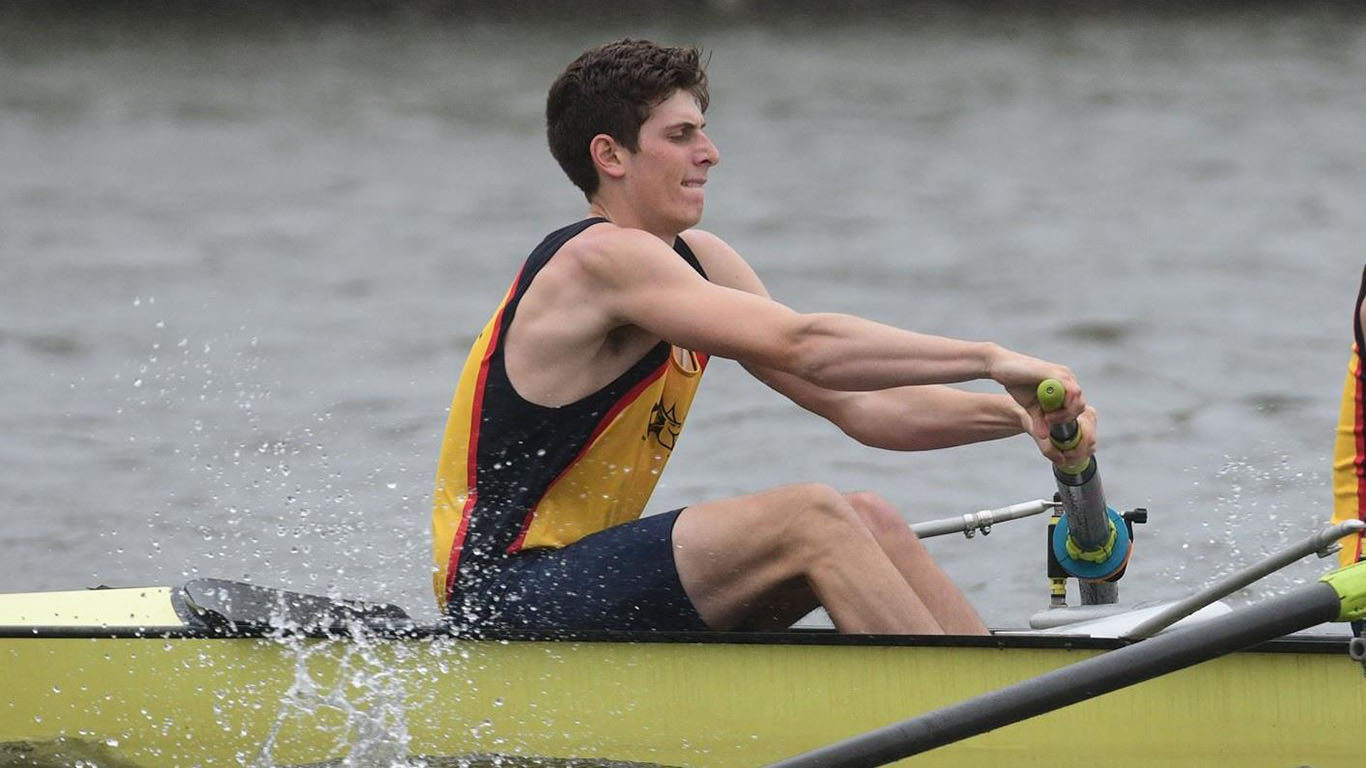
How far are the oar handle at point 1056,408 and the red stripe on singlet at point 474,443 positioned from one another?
3.39ft

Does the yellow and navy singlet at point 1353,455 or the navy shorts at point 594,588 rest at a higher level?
the yellow and navy singlet at point 1353,455

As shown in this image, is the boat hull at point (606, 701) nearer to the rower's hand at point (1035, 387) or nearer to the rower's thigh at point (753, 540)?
the rower's thigh at point (753, 540)

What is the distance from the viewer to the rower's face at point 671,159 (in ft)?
12.6

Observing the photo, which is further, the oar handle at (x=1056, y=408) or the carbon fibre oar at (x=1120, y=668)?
the oar handle at (x=1056, y=408)

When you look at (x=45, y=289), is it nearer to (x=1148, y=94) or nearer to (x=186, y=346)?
(x=186, y=346)

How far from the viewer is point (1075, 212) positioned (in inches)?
535

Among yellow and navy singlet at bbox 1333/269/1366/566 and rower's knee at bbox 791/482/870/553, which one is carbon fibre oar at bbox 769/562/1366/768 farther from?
yellow and navy singlet at bbox 1333/269/1366/566

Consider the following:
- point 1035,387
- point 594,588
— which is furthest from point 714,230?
point 1035,387

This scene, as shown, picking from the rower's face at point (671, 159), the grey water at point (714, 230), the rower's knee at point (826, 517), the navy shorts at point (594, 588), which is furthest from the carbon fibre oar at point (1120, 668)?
the grey water at point (714, 230)

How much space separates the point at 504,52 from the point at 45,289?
7686mm

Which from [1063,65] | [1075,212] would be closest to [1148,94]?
[1063,65]

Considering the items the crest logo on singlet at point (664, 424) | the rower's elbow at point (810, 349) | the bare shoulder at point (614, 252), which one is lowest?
the crest logo on singlet at point (664, 424)

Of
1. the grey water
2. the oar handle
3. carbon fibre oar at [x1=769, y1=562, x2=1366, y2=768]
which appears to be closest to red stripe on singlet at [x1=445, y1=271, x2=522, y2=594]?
carbon fibre oar at [x1=769, y1=562, x2=1366, y2=768]

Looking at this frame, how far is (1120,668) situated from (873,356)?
73 centimetres
